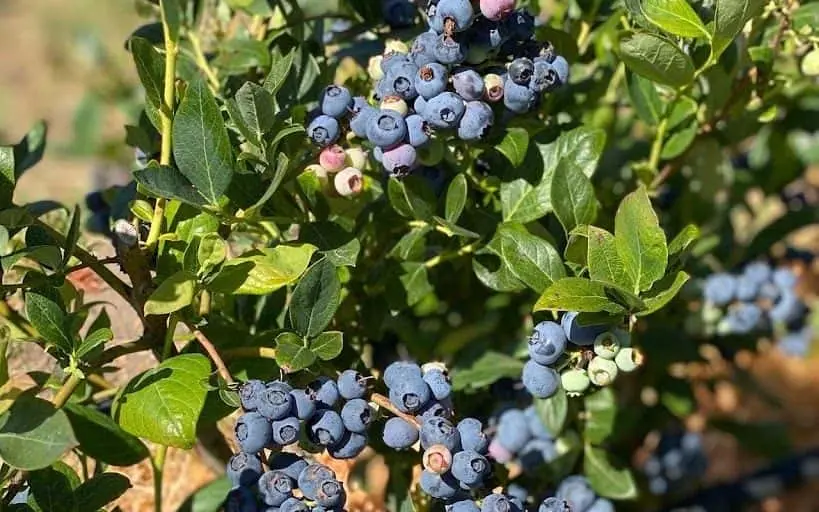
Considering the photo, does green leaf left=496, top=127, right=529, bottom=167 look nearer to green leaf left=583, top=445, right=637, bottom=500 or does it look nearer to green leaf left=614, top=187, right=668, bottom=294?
green leaf left=614, top=187, right=668, bottom=294

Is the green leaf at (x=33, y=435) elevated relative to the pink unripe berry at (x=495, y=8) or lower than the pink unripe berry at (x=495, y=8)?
lower

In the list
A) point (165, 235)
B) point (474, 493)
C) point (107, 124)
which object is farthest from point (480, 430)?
point (107, 124)

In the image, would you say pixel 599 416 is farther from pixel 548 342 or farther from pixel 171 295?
pixel 171 295

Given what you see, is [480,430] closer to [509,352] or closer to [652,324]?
[509,352]

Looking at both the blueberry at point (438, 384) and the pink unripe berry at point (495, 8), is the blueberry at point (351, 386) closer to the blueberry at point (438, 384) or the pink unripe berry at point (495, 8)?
the blueberry at point (438, 384)

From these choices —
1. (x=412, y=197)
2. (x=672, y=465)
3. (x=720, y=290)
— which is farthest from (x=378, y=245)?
(x=672, y=465)

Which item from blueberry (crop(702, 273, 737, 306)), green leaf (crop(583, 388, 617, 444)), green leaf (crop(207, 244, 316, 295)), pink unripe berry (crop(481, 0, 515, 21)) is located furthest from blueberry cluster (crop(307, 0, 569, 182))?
blueberry (crop(702, 273, 737, 306))

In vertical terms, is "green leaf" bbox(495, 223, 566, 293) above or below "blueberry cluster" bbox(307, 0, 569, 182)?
below

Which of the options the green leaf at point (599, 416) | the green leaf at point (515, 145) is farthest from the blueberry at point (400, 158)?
the green leaf at point (599, 416)
